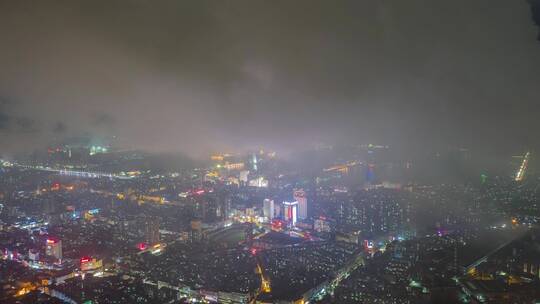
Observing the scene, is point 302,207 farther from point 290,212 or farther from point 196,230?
point 196,230

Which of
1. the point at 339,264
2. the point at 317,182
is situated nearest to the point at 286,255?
the point at 339,264

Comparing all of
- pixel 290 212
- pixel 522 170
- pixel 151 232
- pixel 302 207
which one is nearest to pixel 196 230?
pixel 151 232

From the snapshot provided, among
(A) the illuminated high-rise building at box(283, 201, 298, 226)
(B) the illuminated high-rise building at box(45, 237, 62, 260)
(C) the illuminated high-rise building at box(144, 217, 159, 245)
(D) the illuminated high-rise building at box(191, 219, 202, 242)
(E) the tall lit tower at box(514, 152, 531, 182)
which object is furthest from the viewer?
(E) the tall lit tower at box(514, 152, 531, 182)

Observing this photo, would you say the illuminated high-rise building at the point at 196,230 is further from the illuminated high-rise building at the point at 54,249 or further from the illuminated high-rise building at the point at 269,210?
the illuminated high-rise building at the point at 54,249

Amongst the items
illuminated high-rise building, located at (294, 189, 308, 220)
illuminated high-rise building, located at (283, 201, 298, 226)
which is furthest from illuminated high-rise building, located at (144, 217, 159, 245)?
illuminated high-rise building, located at (294, 189, 308, 220)

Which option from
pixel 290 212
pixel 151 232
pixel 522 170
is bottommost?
pixel 151 232

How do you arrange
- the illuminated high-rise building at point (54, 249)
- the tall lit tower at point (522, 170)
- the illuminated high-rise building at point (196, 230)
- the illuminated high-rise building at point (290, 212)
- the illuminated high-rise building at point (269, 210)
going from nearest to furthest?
the illuminated high-rise building at point (54, 249) < the illuminated high-rise building at point (196, 230) < the illuminated high-rise building at point (290, 212) < the illuminated high-rise building at point (269, 210) < the tall lit tower at point (522, 170)

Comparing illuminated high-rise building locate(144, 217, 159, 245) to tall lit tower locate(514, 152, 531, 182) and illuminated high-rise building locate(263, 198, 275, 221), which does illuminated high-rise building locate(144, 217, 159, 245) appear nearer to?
illuminated high-rise building locate(263, 198, 275, 221)

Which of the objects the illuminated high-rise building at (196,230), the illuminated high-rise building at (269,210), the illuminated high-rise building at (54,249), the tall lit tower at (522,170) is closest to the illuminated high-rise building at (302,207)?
the illuminated high-rise building at (269,210)
